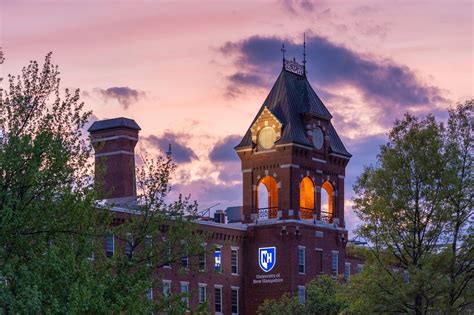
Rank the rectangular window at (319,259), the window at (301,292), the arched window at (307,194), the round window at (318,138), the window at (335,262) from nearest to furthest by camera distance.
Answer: the window at (301,292)
the rectangular window at (319,259)
the round window at (318,138)
the arched window at (307,194)
the window at (335,262)

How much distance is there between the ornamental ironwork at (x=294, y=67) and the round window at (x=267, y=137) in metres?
7.54

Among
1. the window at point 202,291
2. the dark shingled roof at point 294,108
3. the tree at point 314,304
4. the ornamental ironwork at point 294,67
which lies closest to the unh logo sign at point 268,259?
the window at point 202,291

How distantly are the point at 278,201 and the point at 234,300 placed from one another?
9871 millimetres

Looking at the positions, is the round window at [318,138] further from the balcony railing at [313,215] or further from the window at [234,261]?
the window at [234,261]

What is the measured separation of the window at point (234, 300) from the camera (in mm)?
104812

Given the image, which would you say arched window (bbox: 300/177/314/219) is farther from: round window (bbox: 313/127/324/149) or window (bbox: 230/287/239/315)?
window (bbox: 230/287/239/315)

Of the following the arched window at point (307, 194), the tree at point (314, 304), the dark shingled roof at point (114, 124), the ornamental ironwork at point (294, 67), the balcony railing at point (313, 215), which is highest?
the ornamental ironwork at point (294, 67)

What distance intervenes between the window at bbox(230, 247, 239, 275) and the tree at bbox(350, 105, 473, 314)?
155ft

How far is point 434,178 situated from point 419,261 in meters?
4.40

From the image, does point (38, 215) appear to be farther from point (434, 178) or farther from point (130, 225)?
point (434, 178)

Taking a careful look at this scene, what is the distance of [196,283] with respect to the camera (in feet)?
327

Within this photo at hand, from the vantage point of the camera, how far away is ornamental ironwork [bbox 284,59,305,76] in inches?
4353

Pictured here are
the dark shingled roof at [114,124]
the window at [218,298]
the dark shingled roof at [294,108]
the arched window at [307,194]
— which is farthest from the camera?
the dark shingled roof at [114,124]

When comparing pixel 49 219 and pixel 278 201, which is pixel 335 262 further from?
pixel 49 219
